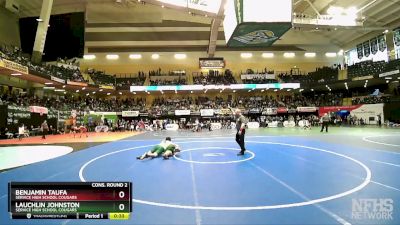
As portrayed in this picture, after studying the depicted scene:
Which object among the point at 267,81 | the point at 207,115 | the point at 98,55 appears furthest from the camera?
the point at 98,55

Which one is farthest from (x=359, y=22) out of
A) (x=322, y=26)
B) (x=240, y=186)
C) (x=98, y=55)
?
(x=98, y=55)

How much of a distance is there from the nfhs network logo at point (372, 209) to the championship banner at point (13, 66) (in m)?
26.5

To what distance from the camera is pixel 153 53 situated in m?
48.0

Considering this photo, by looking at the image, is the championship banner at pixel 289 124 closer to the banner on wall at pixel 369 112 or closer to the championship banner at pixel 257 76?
the banner on wall at pixel 369 112

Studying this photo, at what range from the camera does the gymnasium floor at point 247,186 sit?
405 cm

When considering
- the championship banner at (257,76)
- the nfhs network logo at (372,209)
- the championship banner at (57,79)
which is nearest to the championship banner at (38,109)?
the championship banner at (57,79)

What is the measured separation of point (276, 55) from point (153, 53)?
70.3 ft

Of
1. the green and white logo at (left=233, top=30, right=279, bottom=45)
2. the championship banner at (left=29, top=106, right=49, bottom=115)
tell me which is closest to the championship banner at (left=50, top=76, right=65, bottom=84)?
the championship banner at (left=29, top=106, right=49, bottom=115)

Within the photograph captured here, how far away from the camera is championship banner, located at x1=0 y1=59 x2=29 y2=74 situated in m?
A: 22.8

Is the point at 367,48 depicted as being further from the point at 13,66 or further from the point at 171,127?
the point at 13,66

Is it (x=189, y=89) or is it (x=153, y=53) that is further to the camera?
(x=153, y=53)

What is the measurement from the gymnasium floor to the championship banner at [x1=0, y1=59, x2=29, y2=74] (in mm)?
18042

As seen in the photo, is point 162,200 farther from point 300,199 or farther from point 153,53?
point 153,53
